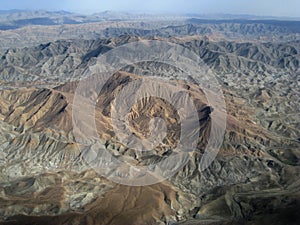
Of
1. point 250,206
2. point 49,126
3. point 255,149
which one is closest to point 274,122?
point 255,149

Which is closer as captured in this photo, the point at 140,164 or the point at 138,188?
the point at 138,188

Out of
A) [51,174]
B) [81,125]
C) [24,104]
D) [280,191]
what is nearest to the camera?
[280,191]

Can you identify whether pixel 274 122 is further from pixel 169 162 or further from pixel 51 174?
pixel 51 174

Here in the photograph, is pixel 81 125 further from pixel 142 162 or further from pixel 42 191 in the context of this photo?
pixel 42 191

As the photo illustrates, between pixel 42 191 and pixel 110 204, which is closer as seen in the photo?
pixel 110 204

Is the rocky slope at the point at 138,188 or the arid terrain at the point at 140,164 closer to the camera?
the arid terrain at the point at 140,164

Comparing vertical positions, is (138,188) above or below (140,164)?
above

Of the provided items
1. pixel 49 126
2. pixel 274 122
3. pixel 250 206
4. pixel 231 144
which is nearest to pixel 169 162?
pixel 231 144

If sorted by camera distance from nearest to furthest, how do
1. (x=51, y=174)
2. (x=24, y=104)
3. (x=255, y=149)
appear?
1. (x=51, y=174)
2. (x=255, y=149)
3. (x=24, y=104)

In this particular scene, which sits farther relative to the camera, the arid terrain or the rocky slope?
the rocky slope
